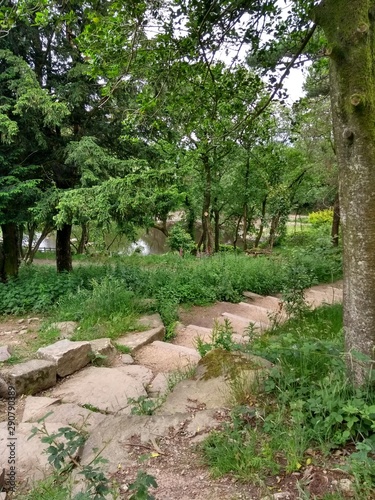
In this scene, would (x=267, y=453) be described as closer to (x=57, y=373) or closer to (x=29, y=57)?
(x=57, y=373)

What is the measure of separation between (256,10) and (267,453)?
149 inches

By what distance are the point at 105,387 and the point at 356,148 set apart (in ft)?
9.48

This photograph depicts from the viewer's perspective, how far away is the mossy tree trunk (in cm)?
181

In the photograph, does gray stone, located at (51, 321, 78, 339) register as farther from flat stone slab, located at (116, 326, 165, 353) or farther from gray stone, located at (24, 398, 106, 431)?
gray stone, located at (24, 398, 106, 431)

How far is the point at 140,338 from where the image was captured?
4.68 meters

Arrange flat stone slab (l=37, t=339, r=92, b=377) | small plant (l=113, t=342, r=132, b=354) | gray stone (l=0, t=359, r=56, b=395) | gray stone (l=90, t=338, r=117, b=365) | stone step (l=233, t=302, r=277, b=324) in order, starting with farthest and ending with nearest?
1. stone step (l=233, t=302, r=277, b=324)
2. small plant (l=113, t=342, r=132, b=354)
3. gray stone (l=90, t=338, r=117, b=365)
4. flat stone slab (l=37, t=339, r=92, b=377)
5. gray stone (l=0, t=359, r=56, b=395)

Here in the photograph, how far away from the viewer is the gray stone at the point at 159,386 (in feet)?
10.7

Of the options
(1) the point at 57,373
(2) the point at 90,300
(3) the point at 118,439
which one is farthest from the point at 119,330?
(3) the point at 118,439

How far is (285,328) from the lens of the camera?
4.38 meters

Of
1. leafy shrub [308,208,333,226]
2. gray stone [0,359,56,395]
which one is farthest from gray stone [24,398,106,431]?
leafy shrub [308,208,333,226]

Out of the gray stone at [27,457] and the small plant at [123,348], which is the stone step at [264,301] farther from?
the gray stone at [27,457]

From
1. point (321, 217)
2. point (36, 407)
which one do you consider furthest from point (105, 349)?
point (321, 217)

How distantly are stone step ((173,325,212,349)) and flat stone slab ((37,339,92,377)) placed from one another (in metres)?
1.48

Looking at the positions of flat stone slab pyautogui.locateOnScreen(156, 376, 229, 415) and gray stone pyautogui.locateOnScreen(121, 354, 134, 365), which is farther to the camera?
gray stone pyautogui.locateOnScreen(121, 354, 134, 365)
